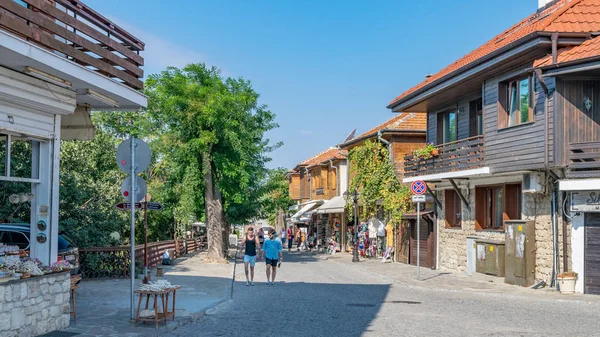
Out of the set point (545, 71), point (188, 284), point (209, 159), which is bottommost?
point (188, 284)

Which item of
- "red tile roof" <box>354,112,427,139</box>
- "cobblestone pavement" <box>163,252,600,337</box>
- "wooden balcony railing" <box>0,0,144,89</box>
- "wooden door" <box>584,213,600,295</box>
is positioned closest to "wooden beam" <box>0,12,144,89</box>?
"wooden balcony railing" <box>0,0,144,89</box>

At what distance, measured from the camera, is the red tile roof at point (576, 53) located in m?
15.0

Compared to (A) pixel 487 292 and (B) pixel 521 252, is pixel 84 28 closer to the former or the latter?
(A) pixel 487 292

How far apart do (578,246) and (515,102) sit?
14.7ft

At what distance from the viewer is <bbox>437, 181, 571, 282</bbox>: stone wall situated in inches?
674

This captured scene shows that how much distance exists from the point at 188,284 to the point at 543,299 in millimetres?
9060

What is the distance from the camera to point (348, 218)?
38.9 m

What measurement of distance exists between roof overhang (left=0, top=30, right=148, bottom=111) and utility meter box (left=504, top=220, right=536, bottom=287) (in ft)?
36.8

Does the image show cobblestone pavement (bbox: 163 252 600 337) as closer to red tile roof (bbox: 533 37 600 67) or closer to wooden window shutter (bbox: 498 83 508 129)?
wooden window shutter (bbox: 498 83 508 129)

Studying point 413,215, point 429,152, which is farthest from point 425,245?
point 429,152

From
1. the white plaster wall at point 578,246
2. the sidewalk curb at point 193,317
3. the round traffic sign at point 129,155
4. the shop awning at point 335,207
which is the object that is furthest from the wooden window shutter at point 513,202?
the shop awning at point 335,207

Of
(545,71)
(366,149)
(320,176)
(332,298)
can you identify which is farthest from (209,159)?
(320,176)

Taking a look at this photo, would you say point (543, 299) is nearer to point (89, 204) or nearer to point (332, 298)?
point (332, 298)

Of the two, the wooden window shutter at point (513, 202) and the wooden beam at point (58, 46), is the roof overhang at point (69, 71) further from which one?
the wooden window shutter at point (513, 202)
